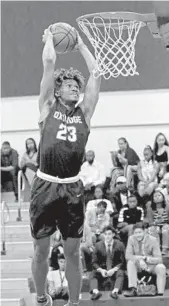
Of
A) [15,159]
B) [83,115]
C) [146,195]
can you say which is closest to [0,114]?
[15,159]

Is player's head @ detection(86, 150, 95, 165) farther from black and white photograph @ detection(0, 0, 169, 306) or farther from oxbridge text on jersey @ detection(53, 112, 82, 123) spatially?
→ oxbridge text on jersey @ detection(53, 112, 82, 123)

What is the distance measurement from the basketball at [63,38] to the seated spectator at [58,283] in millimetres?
5320

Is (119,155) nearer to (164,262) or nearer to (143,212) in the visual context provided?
(143,212)

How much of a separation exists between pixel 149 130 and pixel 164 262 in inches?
225

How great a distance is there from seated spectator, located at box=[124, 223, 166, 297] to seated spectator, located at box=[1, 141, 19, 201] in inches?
166

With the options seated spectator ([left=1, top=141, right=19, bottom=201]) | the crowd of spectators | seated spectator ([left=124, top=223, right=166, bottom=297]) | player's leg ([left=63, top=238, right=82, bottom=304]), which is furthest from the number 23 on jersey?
seated spectator ([left=1, top=141, right=19, bottom=201])

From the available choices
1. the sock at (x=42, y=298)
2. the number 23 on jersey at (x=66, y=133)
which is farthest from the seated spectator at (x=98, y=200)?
the number 23 on jersey at (x=66, y=133)

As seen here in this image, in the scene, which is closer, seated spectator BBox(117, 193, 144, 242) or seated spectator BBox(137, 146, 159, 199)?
seated spectator BBox(117, 193, 144, 242)

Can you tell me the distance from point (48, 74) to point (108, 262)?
5.75m

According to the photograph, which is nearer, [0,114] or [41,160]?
[41,160]

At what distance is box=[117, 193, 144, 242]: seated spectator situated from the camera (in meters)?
12.4

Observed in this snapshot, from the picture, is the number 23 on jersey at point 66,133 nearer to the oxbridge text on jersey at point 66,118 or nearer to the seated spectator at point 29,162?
the oxbridge text on jersey at point 66,118

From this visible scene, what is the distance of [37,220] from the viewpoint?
258 inches

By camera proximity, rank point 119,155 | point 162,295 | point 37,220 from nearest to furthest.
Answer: point 37,220 < point 162,295 < point 119,155
